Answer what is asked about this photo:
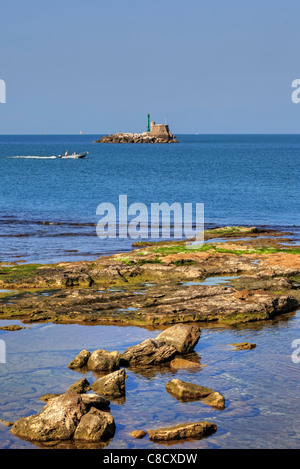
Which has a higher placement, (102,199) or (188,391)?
(102,199)

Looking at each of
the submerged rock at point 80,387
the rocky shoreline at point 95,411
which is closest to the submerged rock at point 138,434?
the rocky shoreline at point 95,411

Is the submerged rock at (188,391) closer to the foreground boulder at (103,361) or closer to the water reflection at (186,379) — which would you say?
the water reflection at (186,379)

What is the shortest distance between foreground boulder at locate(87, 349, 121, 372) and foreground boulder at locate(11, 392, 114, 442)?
3.36 m

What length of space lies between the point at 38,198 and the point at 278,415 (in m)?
56.3

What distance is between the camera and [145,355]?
18.3m

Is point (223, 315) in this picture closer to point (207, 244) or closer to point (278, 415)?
point (278, 415)

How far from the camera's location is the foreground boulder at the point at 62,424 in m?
14.0

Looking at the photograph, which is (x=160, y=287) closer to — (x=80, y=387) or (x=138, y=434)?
(x=80, y=387)

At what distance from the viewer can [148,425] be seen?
14570 mm

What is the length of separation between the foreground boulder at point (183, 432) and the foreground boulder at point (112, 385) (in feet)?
7.76

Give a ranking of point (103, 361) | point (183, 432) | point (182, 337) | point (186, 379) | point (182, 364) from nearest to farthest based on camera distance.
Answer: point (183, 432), point (186, 379), point (103, 361), point (182, 364), point (182, 337)

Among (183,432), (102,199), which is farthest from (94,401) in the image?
(102,199)

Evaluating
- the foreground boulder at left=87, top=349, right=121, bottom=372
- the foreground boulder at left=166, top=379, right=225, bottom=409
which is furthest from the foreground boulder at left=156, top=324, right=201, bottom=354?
the foreground boulder at left=166, top=379, right=225, bottom=409

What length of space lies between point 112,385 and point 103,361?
1.58 meters
